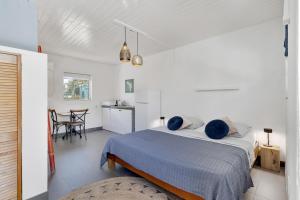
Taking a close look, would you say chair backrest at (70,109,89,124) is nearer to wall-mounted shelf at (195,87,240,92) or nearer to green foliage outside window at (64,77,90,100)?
green foliage outside window at (64,77,90,100)

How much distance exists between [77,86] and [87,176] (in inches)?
152

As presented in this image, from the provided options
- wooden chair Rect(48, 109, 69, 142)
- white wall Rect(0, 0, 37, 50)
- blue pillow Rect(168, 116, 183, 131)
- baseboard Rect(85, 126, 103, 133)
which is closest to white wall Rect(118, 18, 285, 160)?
blue pillow Rect(168, 116, 183, 131)

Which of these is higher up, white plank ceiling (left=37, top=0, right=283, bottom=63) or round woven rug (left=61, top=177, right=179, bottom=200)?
white plank ceiling (left=37, top=0, right=283, bottom=63)

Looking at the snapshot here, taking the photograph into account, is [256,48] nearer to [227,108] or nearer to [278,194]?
[227,108]

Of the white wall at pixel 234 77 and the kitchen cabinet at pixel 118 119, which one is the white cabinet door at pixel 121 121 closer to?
the kitchen cabinet at pixel 118 119

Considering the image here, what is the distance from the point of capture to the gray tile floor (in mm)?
1999

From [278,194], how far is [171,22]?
10.2 feet

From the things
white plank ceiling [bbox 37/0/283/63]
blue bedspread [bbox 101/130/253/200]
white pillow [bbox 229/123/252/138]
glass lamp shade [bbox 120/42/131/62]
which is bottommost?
blue bedspread [bbox 101/130/253/200]

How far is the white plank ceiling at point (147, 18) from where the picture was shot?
7.52ft

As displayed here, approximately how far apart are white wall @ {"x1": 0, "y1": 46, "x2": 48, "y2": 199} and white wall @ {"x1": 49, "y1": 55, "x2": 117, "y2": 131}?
340cm

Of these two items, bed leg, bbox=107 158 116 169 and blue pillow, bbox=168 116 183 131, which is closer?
bed leg, bbox=107 158 116 169

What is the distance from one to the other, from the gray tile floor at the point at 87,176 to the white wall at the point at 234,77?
0.73 metres

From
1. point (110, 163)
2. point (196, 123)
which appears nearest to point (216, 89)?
point (196, 123)

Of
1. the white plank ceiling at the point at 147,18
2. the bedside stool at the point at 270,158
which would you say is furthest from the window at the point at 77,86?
the bedside stool at the point at 270,158
